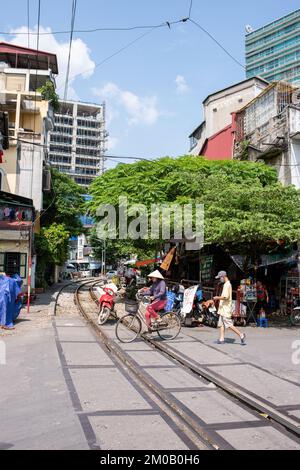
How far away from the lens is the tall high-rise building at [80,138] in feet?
347

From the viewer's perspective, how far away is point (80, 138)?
10812cm


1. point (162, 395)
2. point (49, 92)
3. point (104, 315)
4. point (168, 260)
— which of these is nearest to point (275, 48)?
point (49, 92)

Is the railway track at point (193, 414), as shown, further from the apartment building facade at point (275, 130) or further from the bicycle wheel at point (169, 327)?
the apartment building facade at point (275, 130)

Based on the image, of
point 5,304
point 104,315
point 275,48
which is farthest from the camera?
point 275,48

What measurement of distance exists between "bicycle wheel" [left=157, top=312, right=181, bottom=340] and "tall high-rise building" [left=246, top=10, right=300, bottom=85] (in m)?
89.0

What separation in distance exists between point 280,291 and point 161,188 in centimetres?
687

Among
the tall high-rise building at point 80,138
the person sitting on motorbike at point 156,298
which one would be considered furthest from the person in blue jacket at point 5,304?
the tall high-rise building at point 80,138

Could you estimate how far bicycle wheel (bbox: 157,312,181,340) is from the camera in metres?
11.1

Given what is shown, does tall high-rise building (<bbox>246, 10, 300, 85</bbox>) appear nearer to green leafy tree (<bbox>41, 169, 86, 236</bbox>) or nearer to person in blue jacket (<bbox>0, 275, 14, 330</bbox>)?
green leafy tree (<bbox>41, 169, 86, 236</bbox>)

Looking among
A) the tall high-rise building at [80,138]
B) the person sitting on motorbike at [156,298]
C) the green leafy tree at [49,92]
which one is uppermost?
the tall high-rise building at [80,138]

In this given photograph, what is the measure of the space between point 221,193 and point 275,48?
102420 mm

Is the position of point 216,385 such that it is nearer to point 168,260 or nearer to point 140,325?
point 140,325

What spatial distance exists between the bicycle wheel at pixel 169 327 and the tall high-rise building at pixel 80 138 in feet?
312
